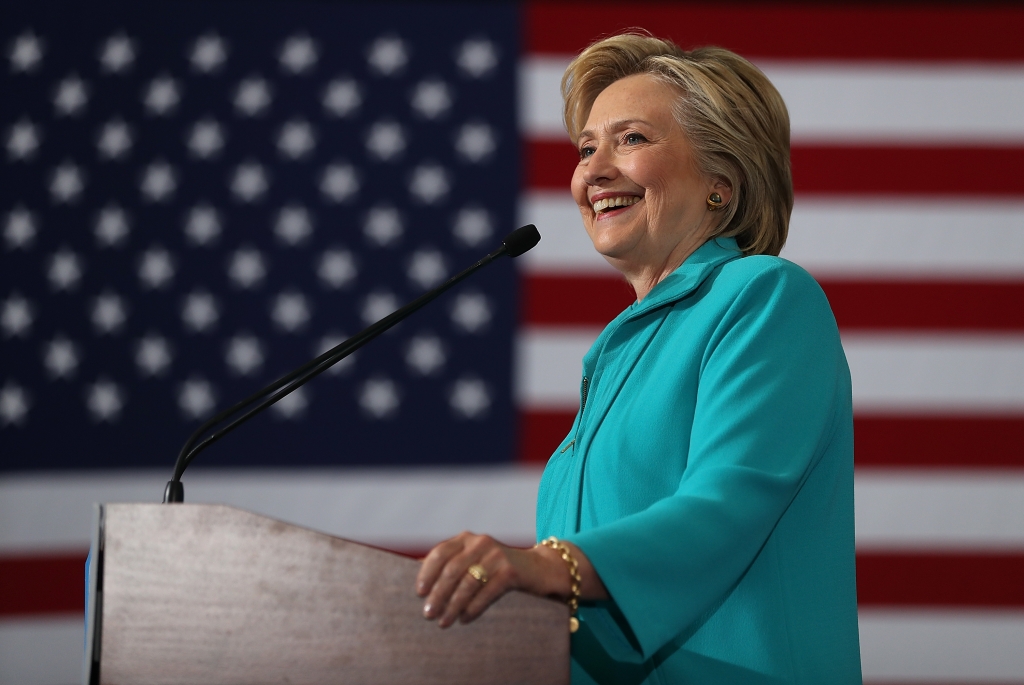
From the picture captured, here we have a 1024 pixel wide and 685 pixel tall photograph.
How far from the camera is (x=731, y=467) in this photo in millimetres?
896

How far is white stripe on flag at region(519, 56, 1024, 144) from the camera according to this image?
2848 mm

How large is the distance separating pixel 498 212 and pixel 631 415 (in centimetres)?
182

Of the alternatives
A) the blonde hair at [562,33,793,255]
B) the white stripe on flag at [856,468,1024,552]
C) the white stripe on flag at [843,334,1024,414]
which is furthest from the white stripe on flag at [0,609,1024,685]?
the blonde hair at [562,33,793,255]

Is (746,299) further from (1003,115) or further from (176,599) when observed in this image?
(1003,115)

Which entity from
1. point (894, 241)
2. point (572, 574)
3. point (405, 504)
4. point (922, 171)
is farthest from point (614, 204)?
point (922, 171)

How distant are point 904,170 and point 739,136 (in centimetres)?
174

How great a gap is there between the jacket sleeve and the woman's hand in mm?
66

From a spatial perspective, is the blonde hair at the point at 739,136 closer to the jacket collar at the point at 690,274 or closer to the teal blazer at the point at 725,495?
the jacket collar at the point at 690,274

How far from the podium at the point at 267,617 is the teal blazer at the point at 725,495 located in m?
0.15

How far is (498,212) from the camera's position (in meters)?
2.86

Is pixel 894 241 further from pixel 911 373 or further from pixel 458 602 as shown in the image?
pixel 458 602

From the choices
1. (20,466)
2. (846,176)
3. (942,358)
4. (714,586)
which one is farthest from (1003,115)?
(20,466)

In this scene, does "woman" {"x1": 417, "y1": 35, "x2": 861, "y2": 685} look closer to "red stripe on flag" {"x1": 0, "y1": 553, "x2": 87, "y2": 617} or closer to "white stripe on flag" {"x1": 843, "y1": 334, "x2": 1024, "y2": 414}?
"white stripe on flag" {"x1": 843, "y1": 334, "x2": 1024, "y2": 414}

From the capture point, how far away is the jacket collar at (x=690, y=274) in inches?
46.9
